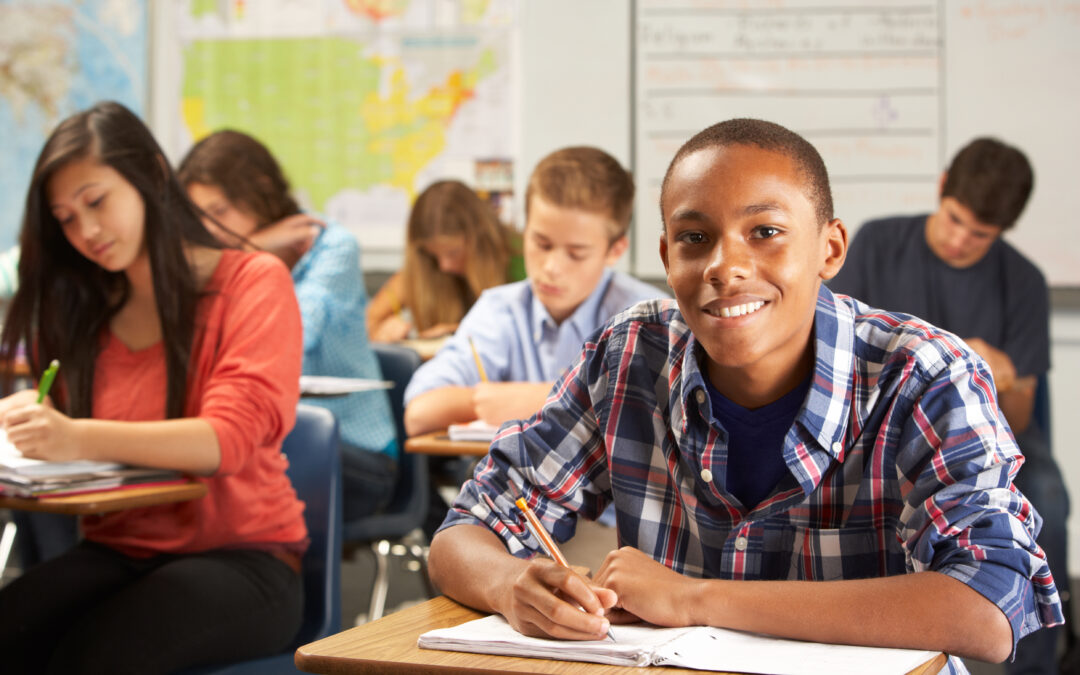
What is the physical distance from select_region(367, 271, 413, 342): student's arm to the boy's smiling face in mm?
3249

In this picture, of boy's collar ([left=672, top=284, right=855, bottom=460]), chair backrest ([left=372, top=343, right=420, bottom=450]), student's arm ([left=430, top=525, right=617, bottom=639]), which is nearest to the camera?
student's arm ([left=430, top=525, right=617, bottom=639])

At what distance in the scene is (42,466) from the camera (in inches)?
64.5

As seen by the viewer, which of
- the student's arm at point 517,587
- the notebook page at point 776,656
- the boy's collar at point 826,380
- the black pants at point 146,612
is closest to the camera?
the notebook page at point 776,656

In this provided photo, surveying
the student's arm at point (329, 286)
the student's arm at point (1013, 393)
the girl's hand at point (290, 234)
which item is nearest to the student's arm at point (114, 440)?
the student's arm at point (329, 286)

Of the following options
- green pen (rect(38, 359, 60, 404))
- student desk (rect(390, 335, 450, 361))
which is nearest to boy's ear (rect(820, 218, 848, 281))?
green pen (rect(38, 359, 60, 404))

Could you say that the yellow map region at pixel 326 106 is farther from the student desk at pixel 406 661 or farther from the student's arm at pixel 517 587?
the student desk at pixel 406 661

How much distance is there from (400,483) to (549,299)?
30.0 inches

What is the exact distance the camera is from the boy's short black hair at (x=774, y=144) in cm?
110

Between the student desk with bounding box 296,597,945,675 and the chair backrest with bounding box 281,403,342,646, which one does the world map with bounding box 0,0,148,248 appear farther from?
the student desk with bounding box 296,597,945,675

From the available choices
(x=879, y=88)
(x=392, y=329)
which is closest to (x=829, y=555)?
(x=392, y=329)

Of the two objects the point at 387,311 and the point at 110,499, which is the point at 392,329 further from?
the point at 110,499

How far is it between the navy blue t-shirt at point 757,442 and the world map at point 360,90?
3.76 metres

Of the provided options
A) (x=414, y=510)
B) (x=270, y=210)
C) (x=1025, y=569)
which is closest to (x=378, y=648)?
(x=1025, y=569)

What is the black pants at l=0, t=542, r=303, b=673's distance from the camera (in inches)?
58.1
